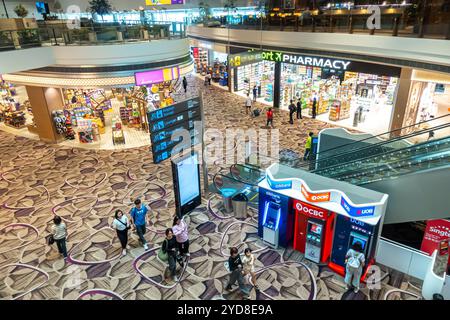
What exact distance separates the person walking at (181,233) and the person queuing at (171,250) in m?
0.27

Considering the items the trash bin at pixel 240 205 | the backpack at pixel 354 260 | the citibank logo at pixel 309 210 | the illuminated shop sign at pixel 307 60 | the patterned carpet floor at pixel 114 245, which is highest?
the illuminated shop sign at pixel 307 60

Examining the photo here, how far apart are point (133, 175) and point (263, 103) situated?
11.0 meters

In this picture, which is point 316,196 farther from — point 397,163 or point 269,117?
point 269,117

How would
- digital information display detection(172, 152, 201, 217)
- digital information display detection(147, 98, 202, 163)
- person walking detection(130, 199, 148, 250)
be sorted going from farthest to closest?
digital information display detection(172, 152, 201, 217), digital information display detection(147, 98, 202, 163), person walking detection(130, 199, 148, 250)

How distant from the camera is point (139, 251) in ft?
25.8

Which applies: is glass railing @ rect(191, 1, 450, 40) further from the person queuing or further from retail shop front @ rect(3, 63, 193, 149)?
the person queuing

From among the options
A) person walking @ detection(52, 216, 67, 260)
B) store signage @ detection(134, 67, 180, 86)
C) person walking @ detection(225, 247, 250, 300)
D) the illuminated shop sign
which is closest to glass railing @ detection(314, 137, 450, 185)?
person walking @ detection(225, 247, 250, 300)

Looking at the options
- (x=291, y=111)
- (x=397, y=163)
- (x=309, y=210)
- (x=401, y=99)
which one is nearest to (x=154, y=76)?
(x=291, y=111)

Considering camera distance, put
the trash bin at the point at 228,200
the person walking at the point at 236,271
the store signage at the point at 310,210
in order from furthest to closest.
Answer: the trash bin at the point at 228,200 < the store signage at the point at 310,210 < the person walking at the point at 236,271

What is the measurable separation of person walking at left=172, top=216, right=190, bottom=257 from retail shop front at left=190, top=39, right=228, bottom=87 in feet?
55.8

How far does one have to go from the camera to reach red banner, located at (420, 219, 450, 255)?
264 inches

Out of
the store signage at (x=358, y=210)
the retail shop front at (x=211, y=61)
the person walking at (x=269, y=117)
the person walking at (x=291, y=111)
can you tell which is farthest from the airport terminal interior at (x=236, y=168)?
the retail shop front at (x=211, y=61)

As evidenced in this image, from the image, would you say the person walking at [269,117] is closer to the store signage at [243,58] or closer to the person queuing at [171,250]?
the store signage at [243,58]

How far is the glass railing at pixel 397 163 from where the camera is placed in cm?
635
